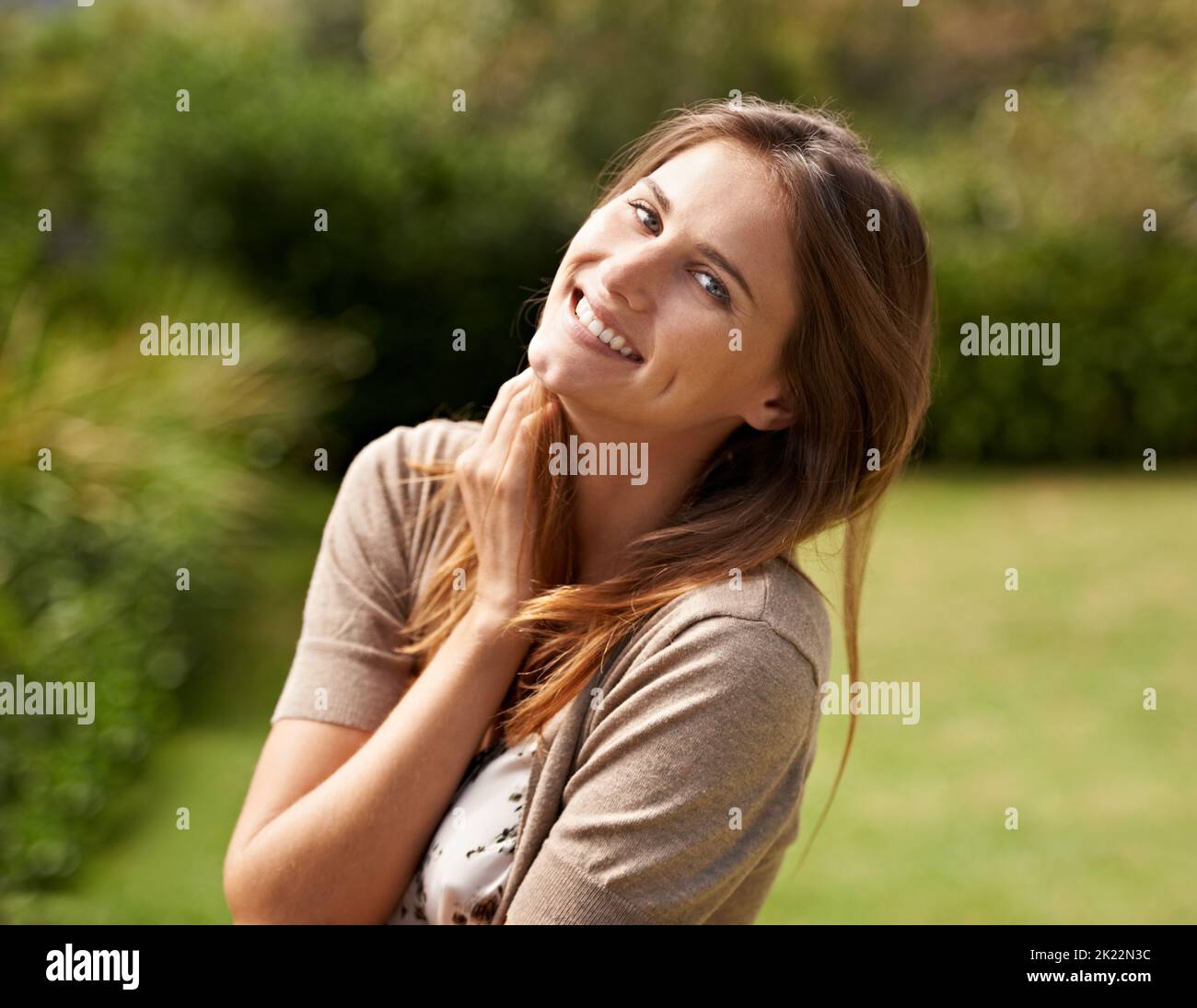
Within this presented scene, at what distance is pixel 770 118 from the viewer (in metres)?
1.86

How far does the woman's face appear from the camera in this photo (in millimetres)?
1761

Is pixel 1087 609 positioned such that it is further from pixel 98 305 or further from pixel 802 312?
pixel 802 312

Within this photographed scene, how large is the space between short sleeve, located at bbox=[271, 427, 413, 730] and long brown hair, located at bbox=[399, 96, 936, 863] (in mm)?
46

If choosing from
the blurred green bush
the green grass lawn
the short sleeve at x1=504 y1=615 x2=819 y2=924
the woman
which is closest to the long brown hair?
the woman

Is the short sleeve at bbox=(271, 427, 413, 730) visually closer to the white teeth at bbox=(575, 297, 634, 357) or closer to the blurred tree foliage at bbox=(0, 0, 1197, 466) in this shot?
the white teeth at bbox=(575, 297, 634, 357)

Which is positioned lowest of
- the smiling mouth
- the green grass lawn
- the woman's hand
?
the green grass lawn

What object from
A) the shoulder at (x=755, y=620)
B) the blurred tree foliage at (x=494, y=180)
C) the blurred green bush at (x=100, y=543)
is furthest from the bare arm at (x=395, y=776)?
the blurred tree foliage at (x=494, y=180)

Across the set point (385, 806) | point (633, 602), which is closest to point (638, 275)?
point (633, 602)

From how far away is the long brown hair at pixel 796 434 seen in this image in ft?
5.87

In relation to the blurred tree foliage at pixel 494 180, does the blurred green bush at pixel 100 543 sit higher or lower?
lower

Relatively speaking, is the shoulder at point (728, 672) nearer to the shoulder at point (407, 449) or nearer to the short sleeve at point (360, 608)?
the short sleeve at point (360, 608)

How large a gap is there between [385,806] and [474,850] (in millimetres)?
135

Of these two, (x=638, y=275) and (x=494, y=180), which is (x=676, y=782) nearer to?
(x=638, y=275)
